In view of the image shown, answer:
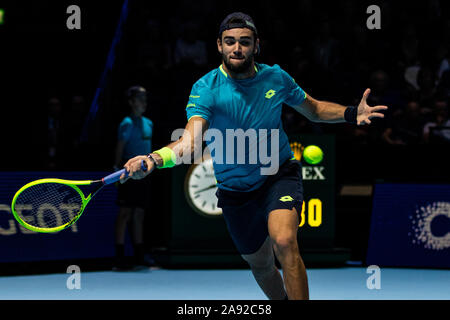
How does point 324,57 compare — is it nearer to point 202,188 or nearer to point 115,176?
point 202,188

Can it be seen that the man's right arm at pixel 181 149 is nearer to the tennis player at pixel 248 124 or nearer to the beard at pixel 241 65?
the tennis player at pixel 248 124

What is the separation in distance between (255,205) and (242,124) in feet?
1.63

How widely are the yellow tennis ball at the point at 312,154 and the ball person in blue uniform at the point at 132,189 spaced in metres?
1.66

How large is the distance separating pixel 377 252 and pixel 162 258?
2.33 m

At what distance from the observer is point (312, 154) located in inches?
337

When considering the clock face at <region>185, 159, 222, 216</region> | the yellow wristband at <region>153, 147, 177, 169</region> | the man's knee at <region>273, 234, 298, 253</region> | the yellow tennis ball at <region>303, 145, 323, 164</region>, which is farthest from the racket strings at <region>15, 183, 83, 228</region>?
the man's knee at <region>273, 234, 298, 253</region>

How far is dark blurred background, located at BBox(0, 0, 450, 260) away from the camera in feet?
31.0

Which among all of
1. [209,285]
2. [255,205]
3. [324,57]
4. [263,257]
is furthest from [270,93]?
[324,57]

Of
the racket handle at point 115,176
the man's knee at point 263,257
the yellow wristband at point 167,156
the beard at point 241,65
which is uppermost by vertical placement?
the beard at point 241,65

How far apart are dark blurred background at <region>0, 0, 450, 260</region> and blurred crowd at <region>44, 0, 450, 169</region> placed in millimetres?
19

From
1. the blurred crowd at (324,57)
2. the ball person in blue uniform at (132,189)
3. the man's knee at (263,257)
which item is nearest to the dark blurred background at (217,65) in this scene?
the blurred crowd at (324,57)

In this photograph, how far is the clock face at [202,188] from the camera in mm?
8617

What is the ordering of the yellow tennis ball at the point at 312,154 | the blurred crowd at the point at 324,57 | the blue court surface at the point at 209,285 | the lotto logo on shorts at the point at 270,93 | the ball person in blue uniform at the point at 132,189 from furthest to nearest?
the blurred crowd at the point at 324,57
the yellow tennis ball at the point at 312,154
the ball person in blue uniform at the point at 132,189
the blue court surface at the point at 209,285
the lotto logo on shorts at the point at 270,93
